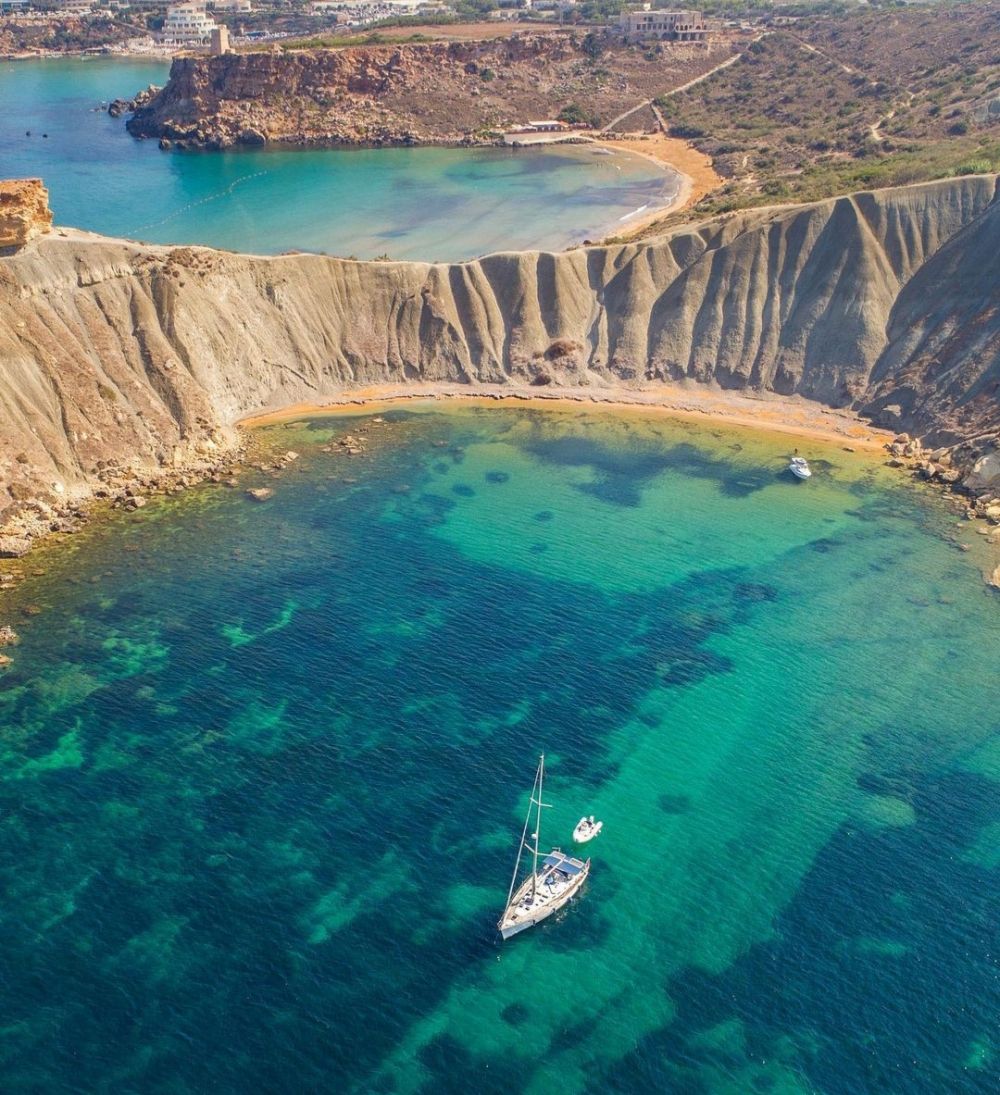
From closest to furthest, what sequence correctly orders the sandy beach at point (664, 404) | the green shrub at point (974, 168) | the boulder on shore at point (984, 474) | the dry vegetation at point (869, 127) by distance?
the boulder on shore at point (984, 474) < the sandy beach at point (664, 404) < the green shrub at point (974, 168) < the dry vegetation at point (869, 127)

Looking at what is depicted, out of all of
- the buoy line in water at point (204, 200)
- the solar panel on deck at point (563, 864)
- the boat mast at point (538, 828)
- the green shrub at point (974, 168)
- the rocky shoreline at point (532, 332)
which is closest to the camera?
the boat mast at point (538, 828)

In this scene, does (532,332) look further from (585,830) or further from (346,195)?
(346,195)

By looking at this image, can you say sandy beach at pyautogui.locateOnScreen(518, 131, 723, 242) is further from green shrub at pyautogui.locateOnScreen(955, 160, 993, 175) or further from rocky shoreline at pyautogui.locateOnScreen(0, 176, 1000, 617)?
green shrub at pyautogui.locateOnScreen(955, 160, 993, 175)

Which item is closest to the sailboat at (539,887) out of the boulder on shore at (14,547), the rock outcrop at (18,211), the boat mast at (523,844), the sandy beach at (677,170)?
the boat mast at (523,844)

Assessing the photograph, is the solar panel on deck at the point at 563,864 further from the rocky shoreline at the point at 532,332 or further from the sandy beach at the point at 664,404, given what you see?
the sandy beach at the point at 664,404

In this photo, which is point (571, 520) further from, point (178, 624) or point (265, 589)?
point (178, 624)

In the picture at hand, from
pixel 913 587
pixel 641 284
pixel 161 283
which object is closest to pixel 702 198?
pixel 641 284

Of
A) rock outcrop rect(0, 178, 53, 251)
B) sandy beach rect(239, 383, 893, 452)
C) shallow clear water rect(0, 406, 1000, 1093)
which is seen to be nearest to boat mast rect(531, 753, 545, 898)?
shallow clear water rect(0, 406, 1000, 1093)
